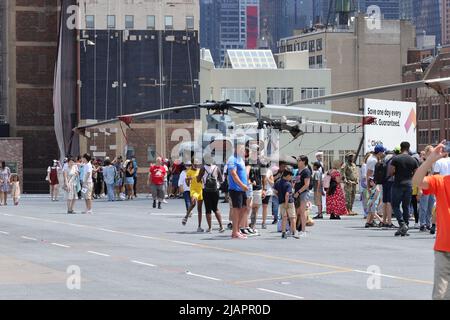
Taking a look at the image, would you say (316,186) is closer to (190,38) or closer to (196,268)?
(196,268)

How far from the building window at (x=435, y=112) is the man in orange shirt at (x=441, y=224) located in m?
142

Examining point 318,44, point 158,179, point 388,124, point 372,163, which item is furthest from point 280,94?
point 372,163

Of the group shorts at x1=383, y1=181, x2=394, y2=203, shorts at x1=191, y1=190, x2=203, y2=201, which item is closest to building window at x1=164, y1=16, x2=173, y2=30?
shorts at x1=191, y1=190, x2=203, y2=201

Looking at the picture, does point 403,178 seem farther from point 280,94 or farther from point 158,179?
point 280,94

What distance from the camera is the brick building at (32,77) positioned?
271 feet

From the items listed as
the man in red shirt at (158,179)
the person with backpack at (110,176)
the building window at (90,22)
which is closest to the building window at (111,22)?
the building window at (90,22)

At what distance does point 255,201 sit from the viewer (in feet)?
91.9

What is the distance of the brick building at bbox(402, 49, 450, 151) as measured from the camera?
15132 centimetres

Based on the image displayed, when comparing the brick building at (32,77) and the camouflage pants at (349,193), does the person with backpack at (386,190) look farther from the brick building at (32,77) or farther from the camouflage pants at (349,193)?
the brick building at (32,77)

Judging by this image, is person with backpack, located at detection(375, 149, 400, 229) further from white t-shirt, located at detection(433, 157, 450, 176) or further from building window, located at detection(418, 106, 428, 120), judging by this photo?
building window, located at detection(418, 106, 428, 120)

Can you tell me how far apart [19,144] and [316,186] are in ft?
141

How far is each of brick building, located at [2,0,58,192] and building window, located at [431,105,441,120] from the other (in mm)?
77342

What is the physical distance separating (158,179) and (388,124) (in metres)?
9.31
